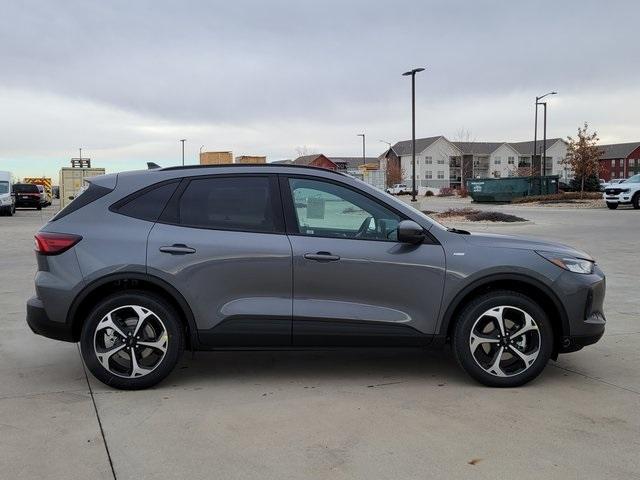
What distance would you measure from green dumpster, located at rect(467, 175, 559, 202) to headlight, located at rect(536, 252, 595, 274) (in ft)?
132

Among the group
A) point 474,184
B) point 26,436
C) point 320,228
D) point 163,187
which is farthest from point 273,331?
point 474,184

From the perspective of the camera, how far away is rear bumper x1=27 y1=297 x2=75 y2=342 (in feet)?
14.9

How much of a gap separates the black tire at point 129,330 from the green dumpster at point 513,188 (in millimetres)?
41255

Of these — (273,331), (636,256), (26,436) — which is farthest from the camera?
(636,256)

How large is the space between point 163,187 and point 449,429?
8.83 ft

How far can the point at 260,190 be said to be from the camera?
4711 mm

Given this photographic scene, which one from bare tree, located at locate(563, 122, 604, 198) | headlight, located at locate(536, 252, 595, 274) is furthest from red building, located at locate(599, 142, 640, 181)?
headlight, located at locate(536, 252, 595, 274)

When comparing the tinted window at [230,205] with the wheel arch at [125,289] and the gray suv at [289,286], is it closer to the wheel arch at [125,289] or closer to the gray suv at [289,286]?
the gray suv at [289,286]

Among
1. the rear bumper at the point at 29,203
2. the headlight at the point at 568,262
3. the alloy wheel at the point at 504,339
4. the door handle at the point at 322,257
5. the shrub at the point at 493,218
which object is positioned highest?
the rear bumper at the point at 29,203

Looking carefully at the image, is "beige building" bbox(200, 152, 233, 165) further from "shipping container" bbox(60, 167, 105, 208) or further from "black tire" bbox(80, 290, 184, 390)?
"black tire" bbox(80, 290, 184, 390)

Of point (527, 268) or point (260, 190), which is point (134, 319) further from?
point (527, 268)

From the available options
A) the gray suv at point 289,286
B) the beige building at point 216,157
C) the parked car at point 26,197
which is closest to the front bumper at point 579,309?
the gray suv at point 289,286

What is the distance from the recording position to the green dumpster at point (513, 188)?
43.2 meters

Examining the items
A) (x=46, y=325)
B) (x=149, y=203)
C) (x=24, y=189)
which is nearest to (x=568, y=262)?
(x=149, y=203)
